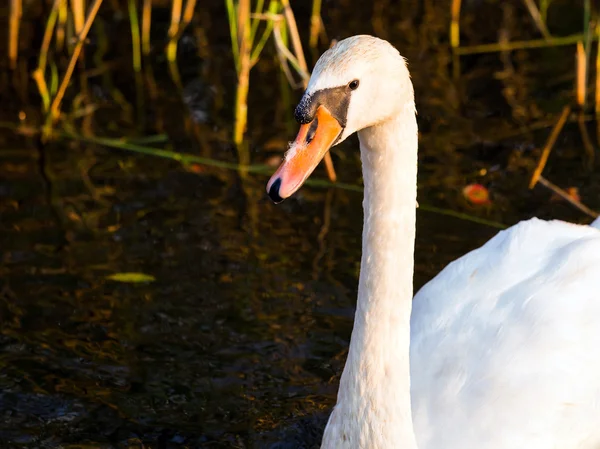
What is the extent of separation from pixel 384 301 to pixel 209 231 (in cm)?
313

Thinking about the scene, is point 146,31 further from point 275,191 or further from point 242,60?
point 275,191

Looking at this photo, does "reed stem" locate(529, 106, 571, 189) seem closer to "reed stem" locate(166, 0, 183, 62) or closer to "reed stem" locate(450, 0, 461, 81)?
"reed stem" locate(450, 0, 461, 81)

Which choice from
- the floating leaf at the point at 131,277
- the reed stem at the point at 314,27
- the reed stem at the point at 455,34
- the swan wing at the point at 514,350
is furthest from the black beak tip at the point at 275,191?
the reed stem at the point at 455,34

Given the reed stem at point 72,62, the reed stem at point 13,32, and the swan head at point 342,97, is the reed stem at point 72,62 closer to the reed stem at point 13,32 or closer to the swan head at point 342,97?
the reed stem at point 13,32

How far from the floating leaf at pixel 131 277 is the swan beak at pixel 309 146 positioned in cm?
302

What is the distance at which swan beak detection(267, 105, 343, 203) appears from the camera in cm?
338

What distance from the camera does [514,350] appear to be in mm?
4543

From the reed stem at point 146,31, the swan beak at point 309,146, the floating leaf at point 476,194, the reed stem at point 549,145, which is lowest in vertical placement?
the floating leaf at point 476,194

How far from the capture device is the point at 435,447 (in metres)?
4.22

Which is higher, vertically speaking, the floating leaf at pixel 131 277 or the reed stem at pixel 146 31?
the reed stem at pixel 146 31

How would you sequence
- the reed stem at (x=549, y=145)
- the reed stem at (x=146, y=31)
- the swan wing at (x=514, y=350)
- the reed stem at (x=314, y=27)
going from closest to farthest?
the swan wing at (x=514, y=350), the reed stem at (x=549, y=145), the reed stem at (x=314, y=27), the reed stem at (x=146, y=31)

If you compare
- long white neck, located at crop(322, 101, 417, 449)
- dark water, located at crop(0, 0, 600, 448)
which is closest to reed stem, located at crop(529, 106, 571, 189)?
dark water, located at crop(0, 0, 600, 448)

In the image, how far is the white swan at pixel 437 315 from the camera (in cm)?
346

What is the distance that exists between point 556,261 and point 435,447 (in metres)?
1.17
